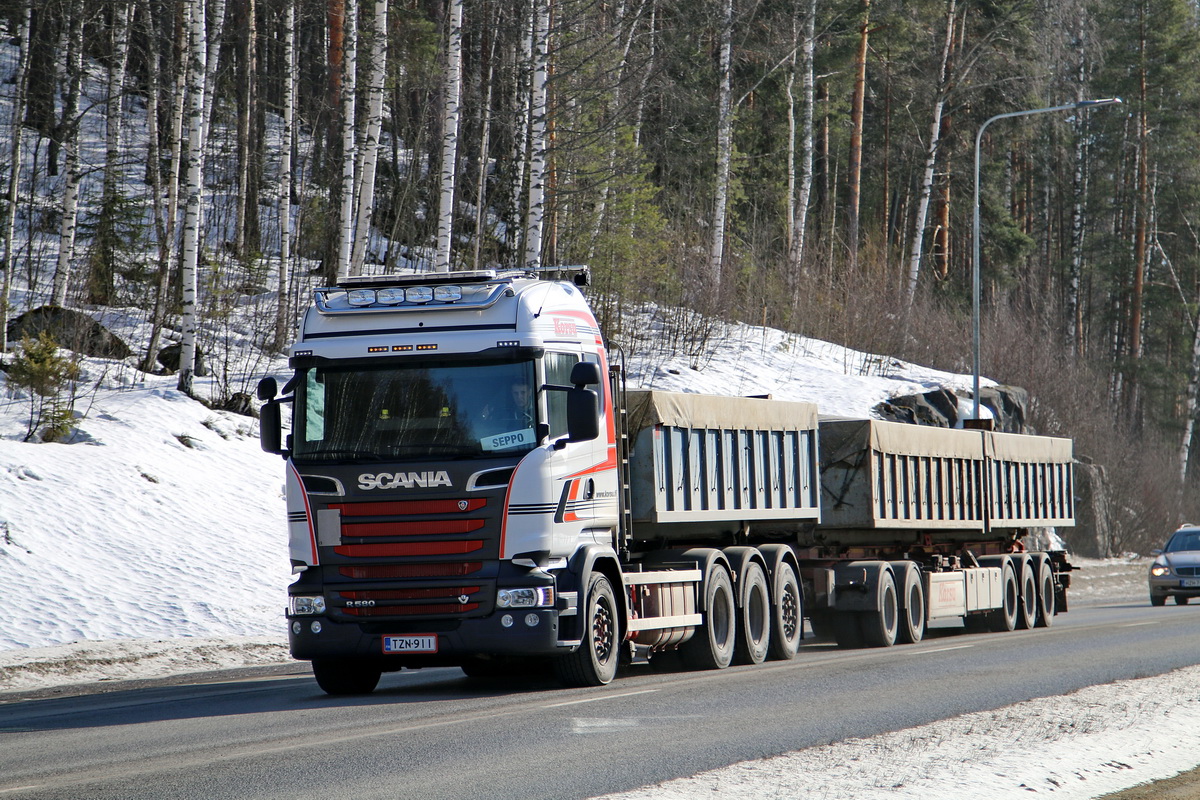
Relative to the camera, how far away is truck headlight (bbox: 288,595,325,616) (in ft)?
36.8

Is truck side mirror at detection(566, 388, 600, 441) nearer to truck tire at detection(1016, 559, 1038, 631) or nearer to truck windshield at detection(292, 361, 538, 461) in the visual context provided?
truck windshield at detection(292, 361, 538, 461)

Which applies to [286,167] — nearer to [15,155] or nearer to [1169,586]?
[15,155]

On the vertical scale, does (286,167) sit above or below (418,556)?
above

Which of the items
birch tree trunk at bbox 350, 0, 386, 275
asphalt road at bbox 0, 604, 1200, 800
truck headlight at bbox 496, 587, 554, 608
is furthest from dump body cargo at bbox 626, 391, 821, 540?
birch tree trunk at bbox 350, 0, 386, 275

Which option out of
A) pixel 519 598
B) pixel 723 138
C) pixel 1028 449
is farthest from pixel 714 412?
pixel 723 138

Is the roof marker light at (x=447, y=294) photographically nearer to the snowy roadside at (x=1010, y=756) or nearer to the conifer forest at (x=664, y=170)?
the snowy roadside at (x=1010, y=756)

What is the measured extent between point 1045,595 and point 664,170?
26.1 metres

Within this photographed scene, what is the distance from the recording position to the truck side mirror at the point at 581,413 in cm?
1106

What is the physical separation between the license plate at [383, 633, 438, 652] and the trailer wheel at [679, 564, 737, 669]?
3.39 meters

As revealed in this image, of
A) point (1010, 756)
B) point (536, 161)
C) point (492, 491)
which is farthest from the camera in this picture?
point (536, 161)

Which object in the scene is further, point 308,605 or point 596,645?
point 596,645

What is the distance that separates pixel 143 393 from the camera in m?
22.6

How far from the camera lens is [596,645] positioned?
11.8 meters

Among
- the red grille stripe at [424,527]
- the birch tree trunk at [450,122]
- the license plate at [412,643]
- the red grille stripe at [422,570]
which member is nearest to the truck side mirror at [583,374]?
the red grille stripe at [424,527]
